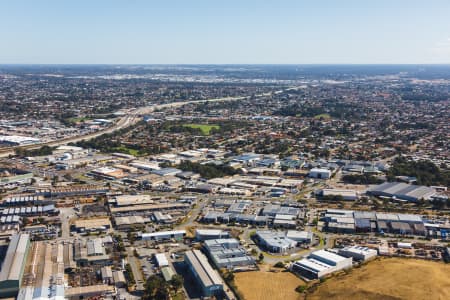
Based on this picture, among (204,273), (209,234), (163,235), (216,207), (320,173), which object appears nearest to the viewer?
(204,273)

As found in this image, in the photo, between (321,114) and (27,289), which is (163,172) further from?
(321,114)

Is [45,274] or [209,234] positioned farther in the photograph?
[209,234]

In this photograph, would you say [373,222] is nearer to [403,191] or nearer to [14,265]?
[403,191]

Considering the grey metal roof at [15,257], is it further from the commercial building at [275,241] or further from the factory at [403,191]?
the factory at [403,191]

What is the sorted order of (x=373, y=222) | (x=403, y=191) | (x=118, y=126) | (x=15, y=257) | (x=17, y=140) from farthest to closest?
(x=118, y=126)
(x=17, y=140)
(x=403, y=191)
(x=373, y=222)
(x=15, y=257)

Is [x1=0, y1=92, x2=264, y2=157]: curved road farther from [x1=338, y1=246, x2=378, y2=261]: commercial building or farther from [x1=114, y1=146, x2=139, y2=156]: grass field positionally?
[x1=338, y1=246, x2=378, y2=261]: commercial building

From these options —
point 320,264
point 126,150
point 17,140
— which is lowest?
point 126,150

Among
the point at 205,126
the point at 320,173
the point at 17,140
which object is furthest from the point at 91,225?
the point at 205,126
